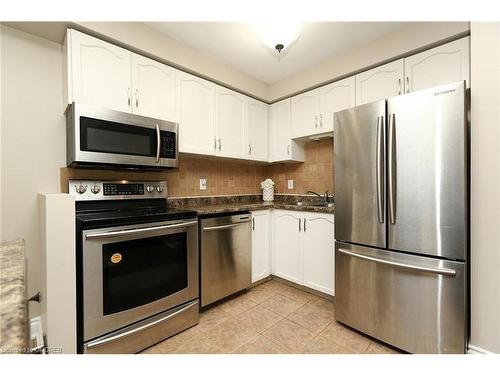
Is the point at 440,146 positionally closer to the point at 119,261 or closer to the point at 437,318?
the point at 437,318

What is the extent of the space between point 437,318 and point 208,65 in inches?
102

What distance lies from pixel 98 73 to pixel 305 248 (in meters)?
2.22

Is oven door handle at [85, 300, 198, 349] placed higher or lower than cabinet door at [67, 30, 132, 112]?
lower

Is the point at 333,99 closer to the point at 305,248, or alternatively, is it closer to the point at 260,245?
the point at 305,248

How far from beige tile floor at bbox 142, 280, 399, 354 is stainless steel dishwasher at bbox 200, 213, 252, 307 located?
17 cm

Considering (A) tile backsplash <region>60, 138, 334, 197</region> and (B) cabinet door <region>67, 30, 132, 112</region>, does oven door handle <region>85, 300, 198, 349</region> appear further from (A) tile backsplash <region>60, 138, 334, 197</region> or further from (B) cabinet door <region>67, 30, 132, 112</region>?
(B) cabinet door <region>67, 30, 132, 112</region>

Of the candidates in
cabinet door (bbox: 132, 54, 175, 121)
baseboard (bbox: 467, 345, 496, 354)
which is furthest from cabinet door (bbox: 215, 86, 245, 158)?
baseboard (bbox: 467, 345, 496, 354)

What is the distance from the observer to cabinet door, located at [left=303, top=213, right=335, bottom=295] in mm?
2018

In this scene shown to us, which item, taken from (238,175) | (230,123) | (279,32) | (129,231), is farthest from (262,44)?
(129,231)

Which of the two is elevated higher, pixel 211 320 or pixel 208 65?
pixel 208 65

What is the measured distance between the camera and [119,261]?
1.36m

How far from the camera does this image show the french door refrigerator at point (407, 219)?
126cm

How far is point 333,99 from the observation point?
2.24 metres
